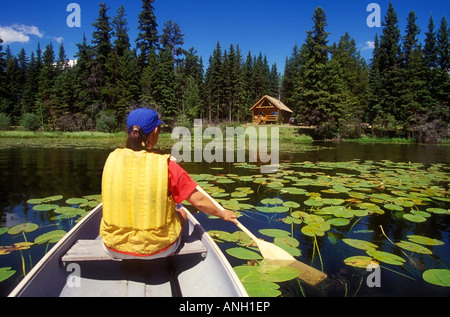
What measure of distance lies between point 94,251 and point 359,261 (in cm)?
273

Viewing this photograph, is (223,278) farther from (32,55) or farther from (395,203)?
(32,55)

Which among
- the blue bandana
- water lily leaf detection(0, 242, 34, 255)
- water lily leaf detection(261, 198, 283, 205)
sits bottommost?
water lily leaf detection(0, 242, 34, 255)

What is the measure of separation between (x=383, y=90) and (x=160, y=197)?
3525cm

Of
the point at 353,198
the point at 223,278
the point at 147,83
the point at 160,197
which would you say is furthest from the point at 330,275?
the point at 147,83

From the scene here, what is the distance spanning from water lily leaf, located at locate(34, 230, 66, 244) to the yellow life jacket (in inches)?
72.7

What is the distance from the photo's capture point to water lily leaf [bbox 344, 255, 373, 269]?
291 centimetres

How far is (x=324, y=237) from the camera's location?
3.70 m

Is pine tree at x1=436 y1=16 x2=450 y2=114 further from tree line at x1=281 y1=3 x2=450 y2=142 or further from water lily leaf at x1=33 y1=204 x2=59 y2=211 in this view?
water lily leaf at x1=33 y1=204 x2=59 y2=211

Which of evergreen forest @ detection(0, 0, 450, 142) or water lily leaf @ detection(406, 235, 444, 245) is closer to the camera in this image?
water lily leaf @ detection(406, 235, 444, 245)

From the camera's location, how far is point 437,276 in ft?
8.76

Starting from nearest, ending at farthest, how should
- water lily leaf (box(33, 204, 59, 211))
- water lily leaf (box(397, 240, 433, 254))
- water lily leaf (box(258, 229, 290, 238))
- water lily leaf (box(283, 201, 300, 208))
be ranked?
water lily leaf (box(397, 240, 433, 254)) < water lily leaf (box(258, 229, 290, 238)) < water lily leaf (box(33, 204, 59, 211)) < water lily leaf (box(283, 201, 300, 208))

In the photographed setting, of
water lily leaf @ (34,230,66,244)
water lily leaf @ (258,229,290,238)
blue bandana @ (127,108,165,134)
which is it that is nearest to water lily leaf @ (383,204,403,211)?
water lily leaf @ (258,229,290,238)

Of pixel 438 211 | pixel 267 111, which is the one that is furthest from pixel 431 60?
pixel 438 211
